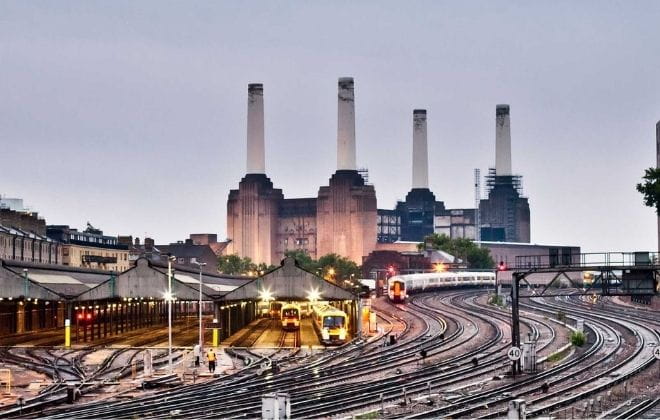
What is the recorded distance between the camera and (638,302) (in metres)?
155

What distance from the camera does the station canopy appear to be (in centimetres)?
9131

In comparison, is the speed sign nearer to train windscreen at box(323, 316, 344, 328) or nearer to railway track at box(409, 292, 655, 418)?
railway track at box(409, 292, 655, 418)

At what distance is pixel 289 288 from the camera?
92688mm

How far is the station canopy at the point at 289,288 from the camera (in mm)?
91312

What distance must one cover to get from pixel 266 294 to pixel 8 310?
27309mm

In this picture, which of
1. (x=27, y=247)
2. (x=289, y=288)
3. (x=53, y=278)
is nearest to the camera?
(x=289, y=288)

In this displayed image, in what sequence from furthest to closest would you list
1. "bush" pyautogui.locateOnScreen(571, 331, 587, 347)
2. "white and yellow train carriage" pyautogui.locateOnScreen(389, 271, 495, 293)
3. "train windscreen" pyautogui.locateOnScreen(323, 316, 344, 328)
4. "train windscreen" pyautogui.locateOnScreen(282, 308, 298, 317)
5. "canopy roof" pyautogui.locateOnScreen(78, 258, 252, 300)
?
"white and yellow train carriage" pyautogui.locateOnScreen(389, 271, 495, 293), "train windscreen" pyautogui.locateOnScreen(282, 308, 298, 317), "train windscreen" pyautogui.locateOnScreen(323, 316, 344, 328), "canopy roof" pyautogui.locateOnScreen(78, 258, 252, 300), "bush" pyautogui.locateOnScreen(571, 331, 587, 347)

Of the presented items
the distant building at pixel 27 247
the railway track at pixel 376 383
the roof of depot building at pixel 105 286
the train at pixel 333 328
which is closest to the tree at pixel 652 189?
the railway track at pixel 376 383

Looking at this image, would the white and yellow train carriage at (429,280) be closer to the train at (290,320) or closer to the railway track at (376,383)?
the train at (290,320)

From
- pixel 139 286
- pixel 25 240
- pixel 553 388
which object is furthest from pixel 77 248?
pixel 553 388

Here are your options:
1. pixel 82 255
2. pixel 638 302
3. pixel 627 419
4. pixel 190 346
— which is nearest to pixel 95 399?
pixel 627 419

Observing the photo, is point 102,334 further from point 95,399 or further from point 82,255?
point 82,255

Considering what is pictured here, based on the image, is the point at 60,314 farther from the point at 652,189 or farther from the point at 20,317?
the point at 652,189

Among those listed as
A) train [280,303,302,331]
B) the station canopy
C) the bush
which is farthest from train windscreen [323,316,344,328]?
the bush
